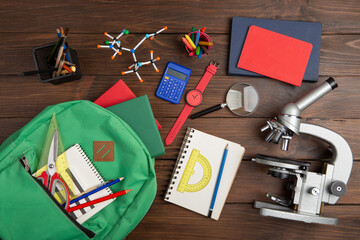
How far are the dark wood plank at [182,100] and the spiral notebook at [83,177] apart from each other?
221 millimetres

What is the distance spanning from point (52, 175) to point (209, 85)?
0.56 m

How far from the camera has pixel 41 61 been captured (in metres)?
0.81

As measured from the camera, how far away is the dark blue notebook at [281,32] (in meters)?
0.87

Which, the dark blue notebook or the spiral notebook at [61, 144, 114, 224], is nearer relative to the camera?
the spiral notebook at [61, 144, 114, 224]

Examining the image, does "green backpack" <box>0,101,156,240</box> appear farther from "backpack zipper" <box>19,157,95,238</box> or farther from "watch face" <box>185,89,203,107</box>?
"watch face" <box>185,89,203,107</box>

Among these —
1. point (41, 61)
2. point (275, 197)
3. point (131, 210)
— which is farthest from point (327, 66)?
point (41, 61)

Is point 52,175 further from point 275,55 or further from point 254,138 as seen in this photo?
point 275,55

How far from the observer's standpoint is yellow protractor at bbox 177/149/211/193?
868mm

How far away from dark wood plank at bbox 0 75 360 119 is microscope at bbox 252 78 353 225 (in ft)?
0.34

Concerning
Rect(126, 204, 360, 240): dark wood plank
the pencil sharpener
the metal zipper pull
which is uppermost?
the pencil sharpener

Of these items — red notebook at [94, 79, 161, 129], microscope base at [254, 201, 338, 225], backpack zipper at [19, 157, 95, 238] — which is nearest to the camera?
backpack zipper at [19, 157, 95, 238]

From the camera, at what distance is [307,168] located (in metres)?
0.79

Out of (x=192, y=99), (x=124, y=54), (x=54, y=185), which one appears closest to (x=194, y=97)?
(x=192, y=99)

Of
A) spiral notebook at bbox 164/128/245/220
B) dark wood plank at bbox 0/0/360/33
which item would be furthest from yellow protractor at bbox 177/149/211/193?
dark wood plank at bbox 0/0/360/33
